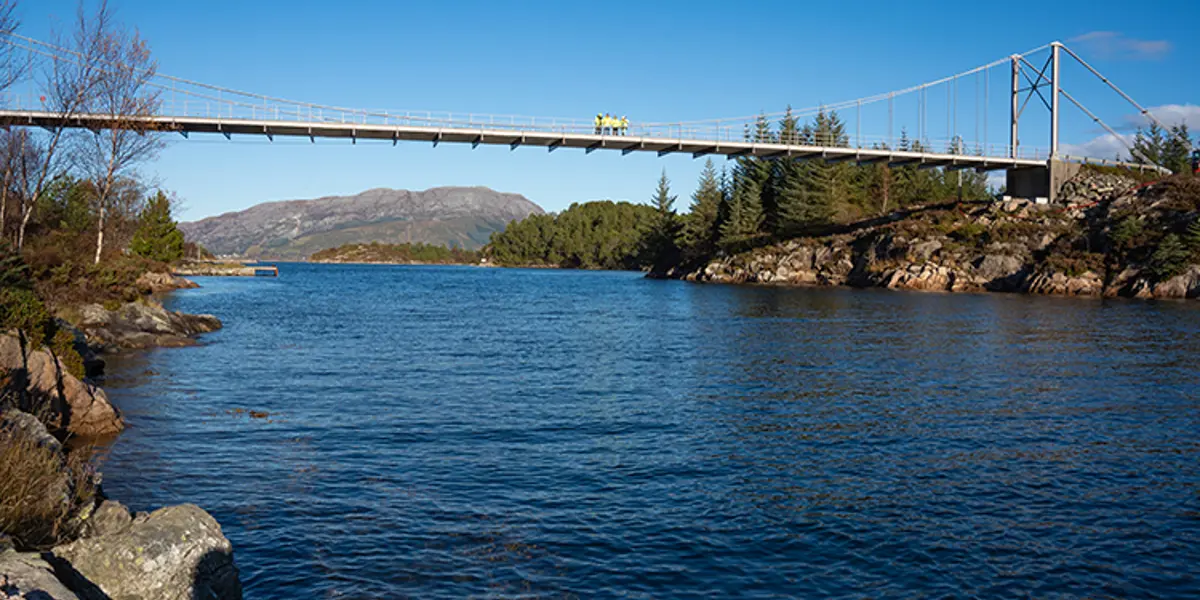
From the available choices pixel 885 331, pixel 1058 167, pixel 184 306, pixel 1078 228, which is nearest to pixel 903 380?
pixel 885 331

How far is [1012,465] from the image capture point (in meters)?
14.6

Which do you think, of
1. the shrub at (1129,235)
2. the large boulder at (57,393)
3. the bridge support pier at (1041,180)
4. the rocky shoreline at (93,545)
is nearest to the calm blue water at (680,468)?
the large boulder at (57,393)

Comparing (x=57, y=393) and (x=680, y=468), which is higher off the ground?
(x=57, y=393)

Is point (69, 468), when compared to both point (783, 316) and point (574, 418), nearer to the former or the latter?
point (574, 418)

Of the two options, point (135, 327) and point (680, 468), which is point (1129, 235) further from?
point (135, 327)

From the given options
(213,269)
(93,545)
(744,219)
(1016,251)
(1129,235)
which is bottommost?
(93,545)

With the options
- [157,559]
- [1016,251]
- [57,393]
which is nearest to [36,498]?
[157,559]

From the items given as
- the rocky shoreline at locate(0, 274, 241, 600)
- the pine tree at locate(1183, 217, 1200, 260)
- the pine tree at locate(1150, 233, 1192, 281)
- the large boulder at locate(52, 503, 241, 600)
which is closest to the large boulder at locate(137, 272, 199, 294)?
the rocky shoreline at locate(0, 274, 241, 600)

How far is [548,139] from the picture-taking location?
7031cm

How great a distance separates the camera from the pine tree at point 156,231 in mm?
89625

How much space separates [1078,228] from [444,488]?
259 feet

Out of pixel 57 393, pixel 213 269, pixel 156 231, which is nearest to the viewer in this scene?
pixel 57 393

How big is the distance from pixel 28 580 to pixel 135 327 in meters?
28.6

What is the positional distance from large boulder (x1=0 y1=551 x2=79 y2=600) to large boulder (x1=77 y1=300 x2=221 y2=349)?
24282 millimetres
